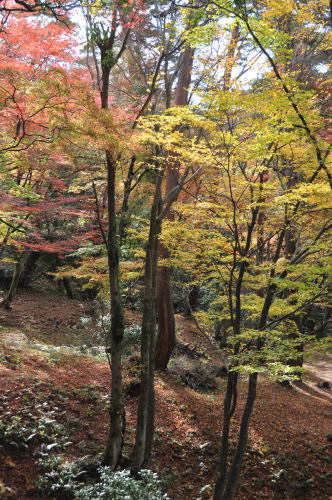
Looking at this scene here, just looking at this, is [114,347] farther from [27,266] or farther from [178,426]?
[27,266]

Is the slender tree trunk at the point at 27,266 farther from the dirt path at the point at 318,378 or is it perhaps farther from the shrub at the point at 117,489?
the shrub at the point at 117,489

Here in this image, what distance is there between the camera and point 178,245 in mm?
8297

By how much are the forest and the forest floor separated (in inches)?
1.6

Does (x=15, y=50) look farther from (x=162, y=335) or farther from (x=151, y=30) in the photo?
(x=162, y=335)

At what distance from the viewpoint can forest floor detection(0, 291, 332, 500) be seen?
20.7ft

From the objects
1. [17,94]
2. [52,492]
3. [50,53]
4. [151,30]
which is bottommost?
[52,492]

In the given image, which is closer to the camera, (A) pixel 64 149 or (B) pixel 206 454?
(A) pixel 64 149

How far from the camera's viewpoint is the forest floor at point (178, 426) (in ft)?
20.7

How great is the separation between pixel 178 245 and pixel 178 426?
395cm

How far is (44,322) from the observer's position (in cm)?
1469

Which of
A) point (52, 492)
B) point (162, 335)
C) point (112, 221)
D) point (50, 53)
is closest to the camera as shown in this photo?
point (52, 492)

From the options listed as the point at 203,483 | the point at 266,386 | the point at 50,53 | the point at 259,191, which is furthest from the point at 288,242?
the point at 50,53

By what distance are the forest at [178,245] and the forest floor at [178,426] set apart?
0.04 metres

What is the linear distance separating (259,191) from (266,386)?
28.3ft
